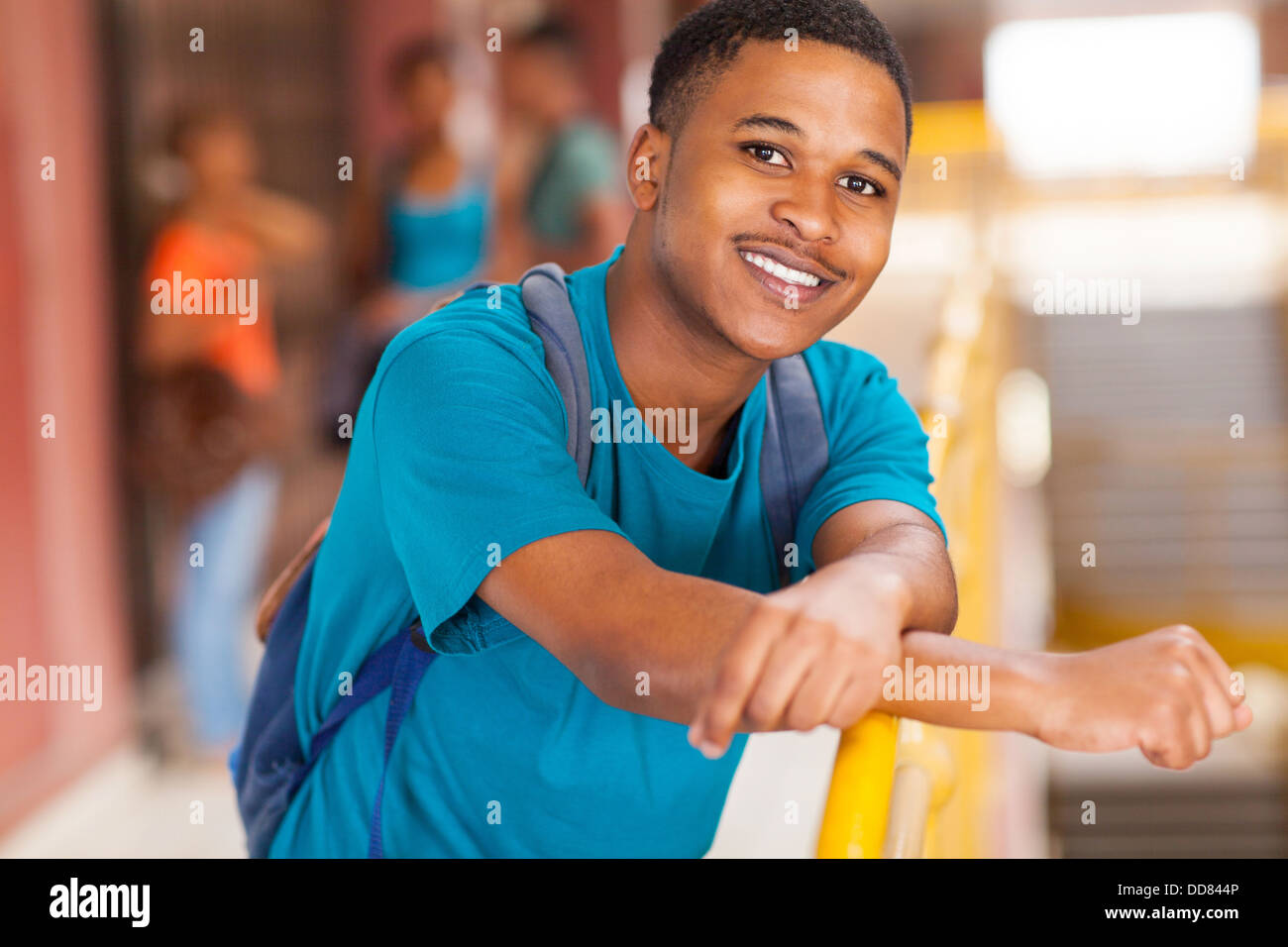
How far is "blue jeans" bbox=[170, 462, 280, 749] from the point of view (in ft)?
9.97

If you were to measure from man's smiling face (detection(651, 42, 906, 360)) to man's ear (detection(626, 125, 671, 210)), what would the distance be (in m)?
0.03

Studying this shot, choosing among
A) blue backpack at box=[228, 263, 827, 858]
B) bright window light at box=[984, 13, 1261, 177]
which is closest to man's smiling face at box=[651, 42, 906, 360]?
blue backpack at box=[228, 263, 827, 858]

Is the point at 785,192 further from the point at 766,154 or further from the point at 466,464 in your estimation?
the point at 466,464

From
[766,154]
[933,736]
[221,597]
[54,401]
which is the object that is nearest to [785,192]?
[766,154]

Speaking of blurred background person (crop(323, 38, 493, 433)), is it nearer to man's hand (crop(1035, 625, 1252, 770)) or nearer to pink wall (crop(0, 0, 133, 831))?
pink wall (crop(0, 0, 133, 831))

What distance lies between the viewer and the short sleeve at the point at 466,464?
786 millimetres

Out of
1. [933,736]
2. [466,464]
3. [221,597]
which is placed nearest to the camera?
[466,464]

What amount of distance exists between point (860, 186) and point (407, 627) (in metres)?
0.49

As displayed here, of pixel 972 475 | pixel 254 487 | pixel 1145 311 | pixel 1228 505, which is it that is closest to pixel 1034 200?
pixel 1145 311

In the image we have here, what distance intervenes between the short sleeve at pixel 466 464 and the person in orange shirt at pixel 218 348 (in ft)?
6.42

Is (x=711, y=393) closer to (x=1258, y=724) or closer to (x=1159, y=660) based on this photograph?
(x=1159, y=660)

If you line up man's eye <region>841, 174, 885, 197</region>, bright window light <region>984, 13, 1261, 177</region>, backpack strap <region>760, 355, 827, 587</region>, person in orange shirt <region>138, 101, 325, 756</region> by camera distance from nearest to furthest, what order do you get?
1. man's eye <region>841, 174, 885, 197</region>
2. backpack strap <region>760, 355, 827, 587</region>
3. person in orange shirt <region>138, 101, 325, 756</region>
4. bright window light <region>984, 13, 1261, 177</region>

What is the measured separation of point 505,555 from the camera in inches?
30.6
